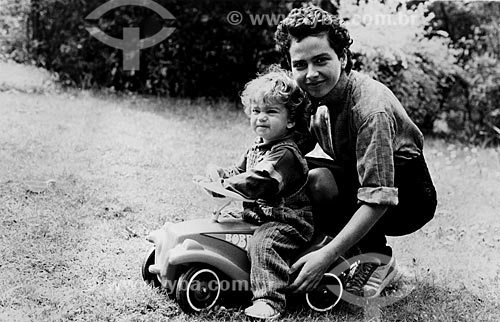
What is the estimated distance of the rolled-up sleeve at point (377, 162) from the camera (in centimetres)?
293

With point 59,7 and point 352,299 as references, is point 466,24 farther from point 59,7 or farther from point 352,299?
point 352,299

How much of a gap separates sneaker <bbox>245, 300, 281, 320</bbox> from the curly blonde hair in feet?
2.58

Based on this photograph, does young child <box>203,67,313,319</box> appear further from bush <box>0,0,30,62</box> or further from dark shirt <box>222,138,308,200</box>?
bush <box>0,0,30,62</box>

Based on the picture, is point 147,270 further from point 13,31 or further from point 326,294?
point 13,31

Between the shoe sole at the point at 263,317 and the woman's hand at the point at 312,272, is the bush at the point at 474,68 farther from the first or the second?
the shoe sole at the point at 263,317

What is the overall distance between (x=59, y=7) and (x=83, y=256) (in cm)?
491

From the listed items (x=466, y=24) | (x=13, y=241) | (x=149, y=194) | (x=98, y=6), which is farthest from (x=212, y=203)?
(x=466, y=24)

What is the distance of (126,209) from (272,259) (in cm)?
156

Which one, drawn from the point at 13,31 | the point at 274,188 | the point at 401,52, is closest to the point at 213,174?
the point at 274,188

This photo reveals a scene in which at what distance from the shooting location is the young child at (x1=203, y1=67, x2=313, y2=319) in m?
2.94

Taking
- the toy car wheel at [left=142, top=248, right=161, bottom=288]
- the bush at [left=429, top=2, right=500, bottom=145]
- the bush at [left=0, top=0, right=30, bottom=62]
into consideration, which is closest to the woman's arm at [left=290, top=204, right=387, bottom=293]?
the toy car wheel at [left=142, top=248, right=161, bottom=288]

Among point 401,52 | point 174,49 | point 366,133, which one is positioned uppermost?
point 401,52

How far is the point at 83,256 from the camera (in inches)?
139

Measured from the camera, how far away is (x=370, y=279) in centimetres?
333
